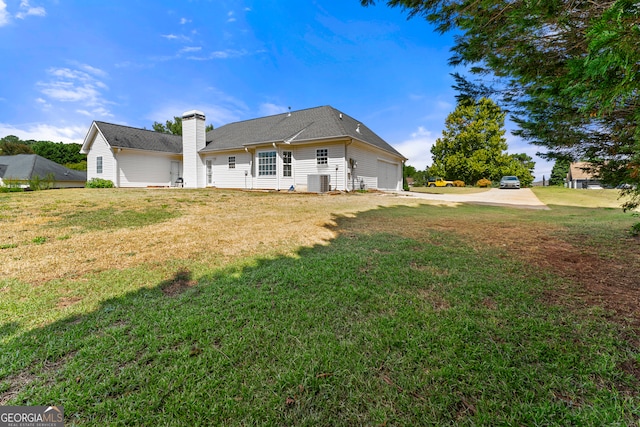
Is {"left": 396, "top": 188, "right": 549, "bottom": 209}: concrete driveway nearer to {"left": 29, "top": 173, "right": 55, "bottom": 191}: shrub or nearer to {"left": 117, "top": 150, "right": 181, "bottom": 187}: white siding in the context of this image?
{"left": 117, "top": 150, "right": 181, "bottom": 187}: white siding

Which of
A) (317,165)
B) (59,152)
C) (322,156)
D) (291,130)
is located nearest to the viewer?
(322,156)

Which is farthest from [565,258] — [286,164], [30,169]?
[30,169]

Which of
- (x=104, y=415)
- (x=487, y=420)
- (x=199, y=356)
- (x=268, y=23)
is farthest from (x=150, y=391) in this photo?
(x=268, y=23)

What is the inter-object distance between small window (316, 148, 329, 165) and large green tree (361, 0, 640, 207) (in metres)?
10.6

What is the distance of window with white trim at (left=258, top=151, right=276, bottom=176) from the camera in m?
16.0

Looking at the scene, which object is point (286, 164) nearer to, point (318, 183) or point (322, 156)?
point (322, 156)

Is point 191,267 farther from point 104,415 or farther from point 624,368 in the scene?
point 624,368

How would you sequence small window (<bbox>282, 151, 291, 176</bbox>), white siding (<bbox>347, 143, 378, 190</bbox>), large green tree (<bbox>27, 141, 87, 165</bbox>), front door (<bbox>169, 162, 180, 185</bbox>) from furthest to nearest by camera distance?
large green tree (<bbox>27, 141, 87, 165</bbox>), front door (<bbox>169, 162, 180, 185</bbox>), small window (<bbox>282, 151, 291, 176</bbox>), white siding (<bbox>347, 143, 378, 190</bbox>)

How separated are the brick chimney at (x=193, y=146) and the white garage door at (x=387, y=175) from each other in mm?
13167

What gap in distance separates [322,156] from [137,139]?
581 inches

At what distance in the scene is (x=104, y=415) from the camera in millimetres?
1343

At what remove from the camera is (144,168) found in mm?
19062

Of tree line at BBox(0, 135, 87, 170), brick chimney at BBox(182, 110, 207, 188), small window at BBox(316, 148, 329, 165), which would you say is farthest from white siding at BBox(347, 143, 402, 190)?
tree line at BBox(0, 135, 87, 170)

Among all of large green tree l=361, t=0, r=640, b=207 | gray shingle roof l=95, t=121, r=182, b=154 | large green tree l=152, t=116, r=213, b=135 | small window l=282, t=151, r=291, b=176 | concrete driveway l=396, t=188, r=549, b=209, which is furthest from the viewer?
large green tree l=152, t=116, r=213, b=135
